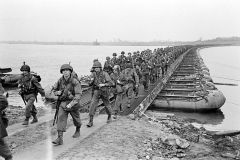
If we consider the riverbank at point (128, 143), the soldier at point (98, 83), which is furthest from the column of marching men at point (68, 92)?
the riverbank at point (128, 143)

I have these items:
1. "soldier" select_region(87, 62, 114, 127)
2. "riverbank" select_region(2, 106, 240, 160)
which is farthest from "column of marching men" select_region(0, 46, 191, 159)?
"riverbank" select_region(2, 106, 240, 160)

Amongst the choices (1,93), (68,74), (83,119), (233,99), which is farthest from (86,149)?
(233,99)

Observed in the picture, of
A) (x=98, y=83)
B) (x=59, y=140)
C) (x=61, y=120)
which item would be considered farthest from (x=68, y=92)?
(x=98, y=83)

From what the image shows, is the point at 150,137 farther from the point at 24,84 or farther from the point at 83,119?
the point at 24,84

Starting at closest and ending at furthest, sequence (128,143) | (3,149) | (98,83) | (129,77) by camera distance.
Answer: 1. (3,149)
2. (128,143)
3. (98,83)
4. (129,77)

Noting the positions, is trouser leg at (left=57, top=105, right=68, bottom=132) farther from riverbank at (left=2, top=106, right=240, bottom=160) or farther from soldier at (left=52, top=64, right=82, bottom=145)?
riverbank at (left=2, top=106, right=240, bottom=160)

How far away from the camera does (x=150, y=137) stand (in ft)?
21.5

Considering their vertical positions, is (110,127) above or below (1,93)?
below

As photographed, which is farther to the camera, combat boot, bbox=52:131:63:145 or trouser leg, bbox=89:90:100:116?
trouser leg, bbox=89:90:100:116

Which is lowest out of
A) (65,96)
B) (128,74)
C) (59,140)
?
(59,140)

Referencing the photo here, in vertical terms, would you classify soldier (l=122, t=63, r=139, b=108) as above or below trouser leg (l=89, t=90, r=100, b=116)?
above

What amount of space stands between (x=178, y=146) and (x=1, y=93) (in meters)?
4.42

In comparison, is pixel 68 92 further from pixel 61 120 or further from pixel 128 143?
pixel 128 143

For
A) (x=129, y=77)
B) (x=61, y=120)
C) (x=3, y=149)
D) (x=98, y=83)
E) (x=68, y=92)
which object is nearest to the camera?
(x=3, y=149)
